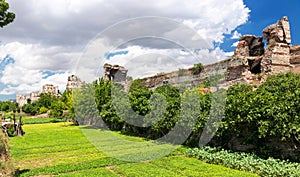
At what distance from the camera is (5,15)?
28.0 ft

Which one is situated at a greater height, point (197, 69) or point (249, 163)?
point (197, 69)

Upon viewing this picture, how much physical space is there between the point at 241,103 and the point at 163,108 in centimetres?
576

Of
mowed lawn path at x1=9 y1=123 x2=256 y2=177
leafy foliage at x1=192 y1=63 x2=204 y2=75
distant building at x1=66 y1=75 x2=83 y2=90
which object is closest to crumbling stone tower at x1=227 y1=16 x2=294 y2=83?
Answer: leafy foliage at x1=192 y1=63 x2=204 y2=75

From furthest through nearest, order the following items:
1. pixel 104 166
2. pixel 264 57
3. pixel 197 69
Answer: pixel 197 69 < pixel 264 57 < pixel 104 166

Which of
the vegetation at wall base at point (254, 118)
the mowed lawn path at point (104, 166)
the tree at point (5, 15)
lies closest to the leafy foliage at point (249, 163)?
the mowed lawn path at point (104, 166)

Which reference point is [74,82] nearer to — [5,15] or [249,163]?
[5,15]

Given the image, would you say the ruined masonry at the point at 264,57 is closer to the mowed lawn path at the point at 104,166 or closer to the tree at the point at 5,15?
the mowed lawn path at the point at 104,166

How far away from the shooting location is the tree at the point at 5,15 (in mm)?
8211

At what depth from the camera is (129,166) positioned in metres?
10.6

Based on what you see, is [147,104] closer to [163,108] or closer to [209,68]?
[163,108]

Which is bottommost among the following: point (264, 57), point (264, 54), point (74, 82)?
point (74, 82)

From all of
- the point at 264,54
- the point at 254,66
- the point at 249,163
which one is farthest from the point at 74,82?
the point at 249,163

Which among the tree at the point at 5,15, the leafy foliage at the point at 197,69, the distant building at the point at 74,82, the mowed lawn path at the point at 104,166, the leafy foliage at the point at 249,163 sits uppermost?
the leafy foliage at the point at 197,69

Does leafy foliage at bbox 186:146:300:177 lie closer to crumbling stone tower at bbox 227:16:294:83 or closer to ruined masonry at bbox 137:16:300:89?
ruined masonry at bbox 137:16:300:89
